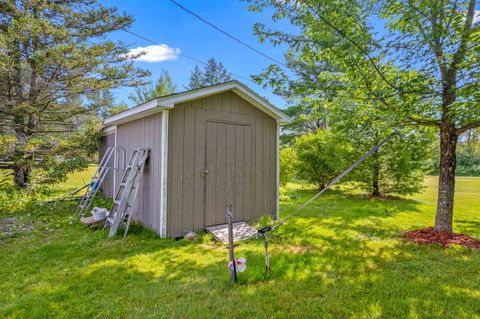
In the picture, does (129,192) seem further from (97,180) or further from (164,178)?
(97,180)

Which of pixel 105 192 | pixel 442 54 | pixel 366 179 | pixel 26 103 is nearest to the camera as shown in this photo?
pixel 442 54

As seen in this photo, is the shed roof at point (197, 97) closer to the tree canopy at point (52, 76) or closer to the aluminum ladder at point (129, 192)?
the aluminum ladder at point (129, 192)

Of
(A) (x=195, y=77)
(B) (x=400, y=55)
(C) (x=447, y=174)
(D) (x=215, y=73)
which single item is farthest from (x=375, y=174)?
(A) (x=195, y=77)

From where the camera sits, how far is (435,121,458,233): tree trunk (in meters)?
3.95

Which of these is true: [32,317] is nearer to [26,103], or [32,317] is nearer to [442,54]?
[442,54]

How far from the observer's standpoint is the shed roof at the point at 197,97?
13.4 ft

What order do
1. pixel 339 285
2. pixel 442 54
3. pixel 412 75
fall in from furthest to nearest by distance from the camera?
pixel 412 75, pixel 442 54, pixel 339 285

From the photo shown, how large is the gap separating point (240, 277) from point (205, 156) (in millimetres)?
2427

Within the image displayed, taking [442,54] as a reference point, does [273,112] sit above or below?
below

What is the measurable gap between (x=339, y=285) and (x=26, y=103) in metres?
8.73

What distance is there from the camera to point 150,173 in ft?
15.0

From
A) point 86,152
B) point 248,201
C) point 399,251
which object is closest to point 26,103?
point 86,152

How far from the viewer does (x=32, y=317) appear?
2100mm

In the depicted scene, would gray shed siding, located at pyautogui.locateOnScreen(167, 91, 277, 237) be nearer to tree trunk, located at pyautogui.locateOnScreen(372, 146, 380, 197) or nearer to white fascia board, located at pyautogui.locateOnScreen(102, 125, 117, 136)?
white fascia board, located at pyautogui.locateOnScreen(102, 125, 117, 136)
